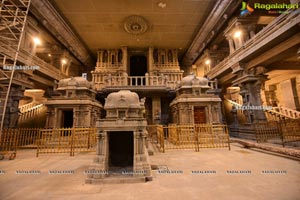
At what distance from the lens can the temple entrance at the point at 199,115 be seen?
1003cm

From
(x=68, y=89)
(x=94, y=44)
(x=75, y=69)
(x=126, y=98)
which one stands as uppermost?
(x=94, y=44)

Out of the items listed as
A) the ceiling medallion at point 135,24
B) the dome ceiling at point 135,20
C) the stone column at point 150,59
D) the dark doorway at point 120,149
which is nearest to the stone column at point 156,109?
the stone column at point 150,59

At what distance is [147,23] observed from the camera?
39.8 ft

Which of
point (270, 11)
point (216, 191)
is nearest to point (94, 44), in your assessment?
point (270, 11)

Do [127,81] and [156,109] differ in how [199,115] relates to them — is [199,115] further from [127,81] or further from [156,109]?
[127,81]

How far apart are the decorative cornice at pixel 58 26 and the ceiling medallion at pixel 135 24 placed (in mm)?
5139

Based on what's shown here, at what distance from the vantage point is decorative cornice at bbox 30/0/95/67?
9141 mm

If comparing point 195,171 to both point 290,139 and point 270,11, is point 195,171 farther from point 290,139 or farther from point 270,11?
point 270,11

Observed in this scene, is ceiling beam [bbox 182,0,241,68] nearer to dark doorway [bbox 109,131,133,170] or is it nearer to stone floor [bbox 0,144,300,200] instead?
stone floor [bbox 0,144,300,200]

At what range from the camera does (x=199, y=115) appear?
10109mm

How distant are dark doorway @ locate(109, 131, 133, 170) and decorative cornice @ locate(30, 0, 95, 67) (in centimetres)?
1039

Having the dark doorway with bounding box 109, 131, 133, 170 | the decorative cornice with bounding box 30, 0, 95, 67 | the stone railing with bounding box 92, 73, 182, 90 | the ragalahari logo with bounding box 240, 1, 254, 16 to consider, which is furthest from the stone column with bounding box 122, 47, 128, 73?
the dark doorway with bounding box 109, 131, 133, 170

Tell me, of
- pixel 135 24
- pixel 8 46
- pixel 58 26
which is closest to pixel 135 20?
pixel 135 24

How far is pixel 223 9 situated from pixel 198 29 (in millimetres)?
3349
